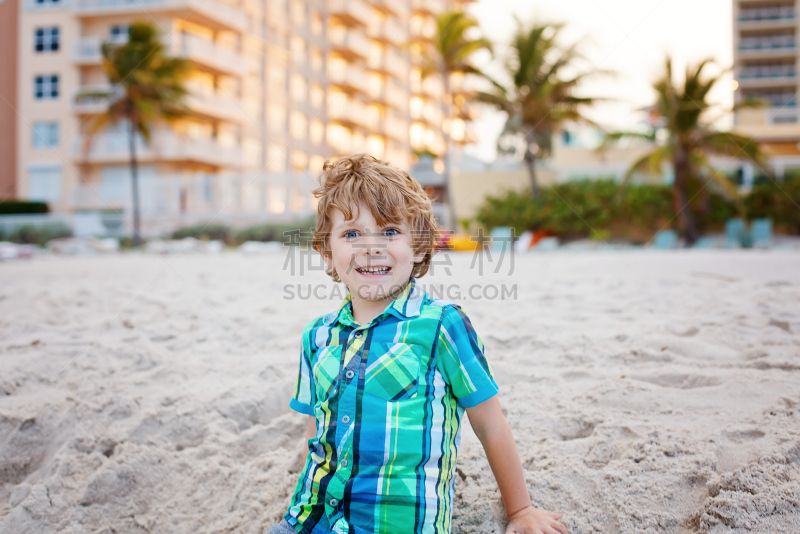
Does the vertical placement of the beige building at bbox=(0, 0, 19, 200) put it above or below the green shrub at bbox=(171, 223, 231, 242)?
above

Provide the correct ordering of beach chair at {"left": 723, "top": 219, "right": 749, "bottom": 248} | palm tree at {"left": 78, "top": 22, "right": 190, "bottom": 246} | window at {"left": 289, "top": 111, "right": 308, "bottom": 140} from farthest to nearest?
window at {"left": 289, "top": 111, "right": 308, "bottom": 140} < palm tree at {"left": 78, "top": 22, "right": 190, "bottom": 246} < beach chair at {"left": 723, "top": 219, "right": 749, "bottom": 248}

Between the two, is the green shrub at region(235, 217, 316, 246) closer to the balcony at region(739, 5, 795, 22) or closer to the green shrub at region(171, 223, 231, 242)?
the green shrub at region(171, 223, 231, 242)

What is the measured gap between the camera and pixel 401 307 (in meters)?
1.44

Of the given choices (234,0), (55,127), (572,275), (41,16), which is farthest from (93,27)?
(572,275)

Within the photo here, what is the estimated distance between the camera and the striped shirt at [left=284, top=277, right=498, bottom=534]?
1.34 meters

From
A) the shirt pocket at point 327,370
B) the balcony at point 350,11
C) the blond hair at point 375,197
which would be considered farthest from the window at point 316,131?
the shirt pocket at point 327,370

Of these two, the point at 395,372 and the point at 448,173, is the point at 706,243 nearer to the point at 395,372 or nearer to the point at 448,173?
the point at 448,173

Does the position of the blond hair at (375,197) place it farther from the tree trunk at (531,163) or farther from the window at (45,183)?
the window at (45,183)

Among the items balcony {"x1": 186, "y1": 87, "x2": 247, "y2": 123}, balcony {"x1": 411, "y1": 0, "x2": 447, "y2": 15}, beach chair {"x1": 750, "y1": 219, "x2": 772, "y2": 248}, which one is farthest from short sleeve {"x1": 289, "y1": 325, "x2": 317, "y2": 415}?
balcony {"x1": 411, "y1": 0, "x2": 447, "y2": 15}

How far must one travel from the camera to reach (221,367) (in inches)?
107

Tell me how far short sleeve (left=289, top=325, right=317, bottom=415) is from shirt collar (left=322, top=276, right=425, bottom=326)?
0.27 ft

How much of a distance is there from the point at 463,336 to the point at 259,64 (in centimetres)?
2913

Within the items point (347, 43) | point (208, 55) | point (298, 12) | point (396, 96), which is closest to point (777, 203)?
point (208, 55)

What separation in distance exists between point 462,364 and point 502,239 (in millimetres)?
13445
